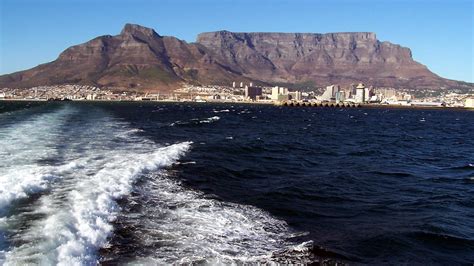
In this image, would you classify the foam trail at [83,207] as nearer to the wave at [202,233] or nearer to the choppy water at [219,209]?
the choppy water at [219,209]

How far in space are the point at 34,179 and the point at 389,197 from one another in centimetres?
1670

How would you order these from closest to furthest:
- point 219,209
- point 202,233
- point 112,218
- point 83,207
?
point 202,233
point 112,218
point 83,207
point 219,209

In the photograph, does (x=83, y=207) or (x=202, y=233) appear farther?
(x=83, y=207)

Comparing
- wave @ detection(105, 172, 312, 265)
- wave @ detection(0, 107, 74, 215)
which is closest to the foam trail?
wave @ detection(105, 172, 312, 265)

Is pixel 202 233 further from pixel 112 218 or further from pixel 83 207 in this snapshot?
pixel 83 207

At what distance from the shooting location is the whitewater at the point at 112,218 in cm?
1242

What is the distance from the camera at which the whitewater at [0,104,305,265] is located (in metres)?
12.4

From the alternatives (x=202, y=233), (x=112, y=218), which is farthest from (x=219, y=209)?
(x=112, y=218)

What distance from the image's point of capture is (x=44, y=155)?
28.6 metres

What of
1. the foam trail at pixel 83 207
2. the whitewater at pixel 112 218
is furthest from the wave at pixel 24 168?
the foam trail at pixel 83 207

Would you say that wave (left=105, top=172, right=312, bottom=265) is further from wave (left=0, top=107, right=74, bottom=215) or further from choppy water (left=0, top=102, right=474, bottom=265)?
wave (left=0, top=107, right=74, bottom=215)

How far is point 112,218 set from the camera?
612 inches

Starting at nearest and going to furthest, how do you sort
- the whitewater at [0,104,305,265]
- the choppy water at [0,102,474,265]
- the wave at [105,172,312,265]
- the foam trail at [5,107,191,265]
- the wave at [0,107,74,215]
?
the foam trail at [5,107,191,265] < the whitewater at [0,104,305,265] < the wave at [105,172,312,265] < the choppy water at [0,102,474,265] < the wave at [0,107,74,215]

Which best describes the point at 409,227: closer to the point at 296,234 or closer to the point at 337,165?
the point at 296,234
